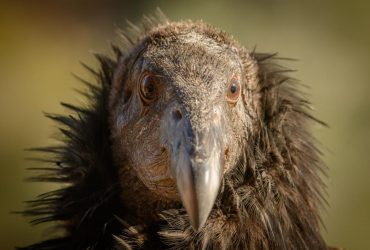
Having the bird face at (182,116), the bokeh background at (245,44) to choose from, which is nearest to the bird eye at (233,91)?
the bird face at (182,116)

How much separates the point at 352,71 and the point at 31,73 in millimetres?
5204

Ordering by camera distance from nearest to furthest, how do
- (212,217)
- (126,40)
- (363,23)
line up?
(212,217) → (126,40) → (363,23)

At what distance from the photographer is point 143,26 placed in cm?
504

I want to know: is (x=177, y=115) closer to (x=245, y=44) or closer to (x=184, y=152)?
(x=184, y=152)

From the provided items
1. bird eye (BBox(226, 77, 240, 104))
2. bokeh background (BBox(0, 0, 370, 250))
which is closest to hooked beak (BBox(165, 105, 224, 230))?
bird eye (BBox(226, 77, 240, 104))

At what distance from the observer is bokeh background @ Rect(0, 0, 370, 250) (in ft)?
31.0

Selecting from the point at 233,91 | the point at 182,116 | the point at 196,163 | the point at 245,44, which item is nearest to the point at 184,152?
the point at 196,163

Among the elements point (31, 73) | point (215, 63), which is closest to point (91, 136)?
point (215, 63)

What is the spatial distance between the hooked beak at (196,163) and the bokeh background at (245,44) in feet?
15.8

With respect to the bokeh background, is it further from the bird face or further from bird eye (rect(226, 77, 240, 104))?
bird eye (rect(226, 77, 240, 104))

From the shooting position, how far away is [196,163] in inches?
140

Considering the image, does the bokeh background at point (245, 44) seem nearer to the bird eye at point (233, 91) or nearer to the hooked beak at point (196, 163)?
the bird eye at point (233, 91)

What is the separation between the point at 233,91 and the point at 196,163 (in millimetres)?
800

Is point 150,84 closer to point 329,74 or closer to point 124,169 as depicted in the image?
point 124,169
